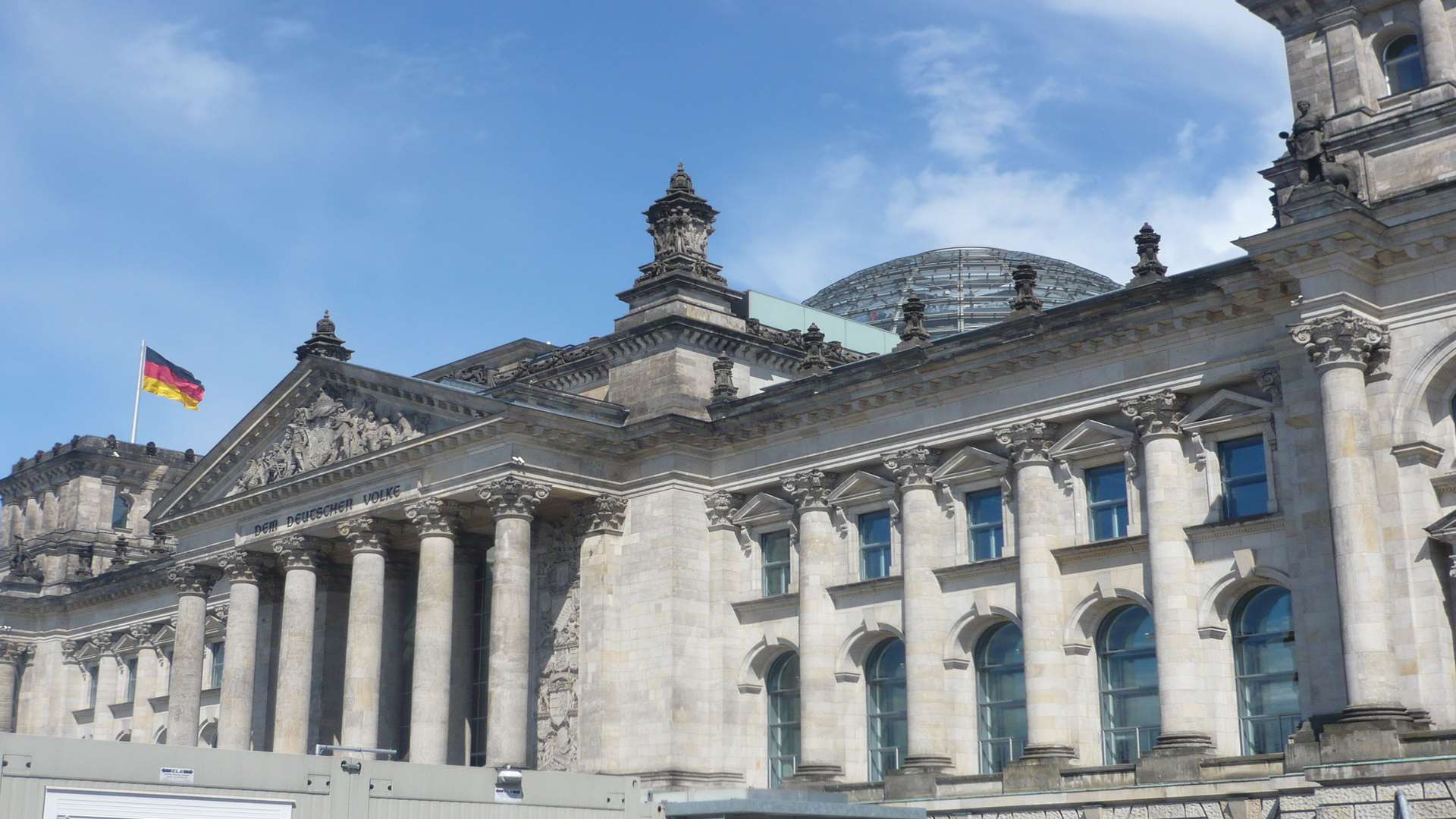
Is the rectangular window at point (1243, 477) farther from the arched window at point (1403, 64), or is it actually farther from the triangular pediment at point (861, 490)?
the triangular pediment at point (861, 490)

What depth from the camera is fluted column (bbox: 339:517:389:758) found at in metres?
43.4

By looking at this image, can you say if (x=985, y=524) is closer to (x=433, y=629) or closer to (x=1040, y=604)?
(x=1040, y=604)

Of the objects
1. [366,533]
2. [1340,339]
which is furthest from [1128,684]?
[366,533]

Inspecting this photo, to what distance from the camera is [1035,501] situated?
3634 centimetres

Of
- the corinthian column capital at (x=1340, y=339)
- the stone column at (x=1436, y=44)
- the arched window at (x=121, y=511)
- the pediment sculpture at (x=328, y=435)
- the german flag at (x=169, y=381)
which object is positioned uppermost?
the german flag at (x=169, y=381)

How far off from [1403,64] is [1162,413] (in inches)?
325

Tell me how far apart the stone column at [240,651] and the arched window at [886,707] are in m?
18.7

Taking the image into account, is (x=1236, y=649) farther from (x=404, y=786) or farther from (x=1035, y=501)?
(x=404, y=786)

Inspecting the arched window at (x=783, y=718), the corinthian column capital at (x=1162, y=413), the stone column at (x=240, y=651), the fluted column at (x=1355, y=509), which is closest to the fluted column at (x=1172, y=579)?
the corinthian column capital at (x=1162, y=413)

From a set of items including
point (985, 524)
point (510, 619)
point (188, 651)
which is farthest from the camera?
point (188, 651)

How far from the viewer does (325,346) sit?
160 ft

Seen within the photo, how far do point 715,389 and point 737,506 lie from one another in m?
3.13

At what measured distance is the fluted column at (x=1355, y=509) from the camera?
28641mm

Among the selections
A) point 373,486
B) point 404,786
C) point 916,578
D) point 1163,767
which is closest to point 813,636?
point 916,578
